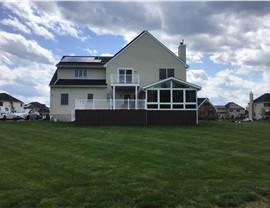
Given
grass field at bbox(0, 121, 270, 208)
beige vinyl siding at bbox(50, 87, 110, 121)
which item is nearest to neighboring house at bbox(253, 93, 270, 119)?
beige vinyl siding at bbox(50, 87, 110, 121)

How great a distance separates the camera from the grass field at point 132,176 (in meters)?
5.94

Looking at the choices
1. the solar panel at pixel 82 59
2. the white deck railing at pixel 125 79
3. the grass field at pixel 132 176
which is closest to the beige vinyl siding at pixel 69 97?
the white deck railing at pixel 125 79

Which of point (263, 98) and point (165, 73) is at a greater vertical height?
point (263, 98)

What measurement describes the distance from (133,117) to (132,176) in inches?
752

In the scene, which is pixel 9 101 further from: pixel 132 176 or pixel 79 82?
pixel 132 176

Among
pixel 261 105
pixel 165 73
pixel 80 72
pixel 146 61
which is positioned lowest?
pixel 261 105

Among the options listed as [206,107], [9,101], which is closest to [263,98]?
[206,107]

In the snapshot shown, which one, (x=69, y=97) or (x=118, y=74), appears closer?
(x=118, y=74)

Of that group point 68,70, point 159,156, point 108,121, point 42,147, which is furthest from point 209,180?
point 68,70

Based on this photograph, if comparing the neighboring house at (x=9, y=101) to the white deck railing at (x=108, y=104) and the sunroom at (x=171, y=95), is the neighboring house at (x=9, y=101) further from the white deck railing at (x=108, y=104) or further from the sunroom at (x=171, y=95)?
the sunroom at (x=171, y=95)

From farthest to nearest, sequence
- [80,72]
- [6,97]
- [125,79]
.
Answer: [6,97], [80,72], [125,79]

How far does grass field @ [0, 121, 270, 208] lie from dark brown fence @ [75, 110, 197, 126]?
1355cm

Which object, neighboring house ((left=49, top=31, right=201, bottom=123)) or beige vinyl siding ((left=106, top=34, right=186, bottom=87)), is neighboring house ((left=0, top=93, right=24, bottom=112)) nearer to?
neighboring house ((left=49, top=31, right=201, bottom=123))

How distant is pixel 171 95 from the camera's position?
28.0 m
